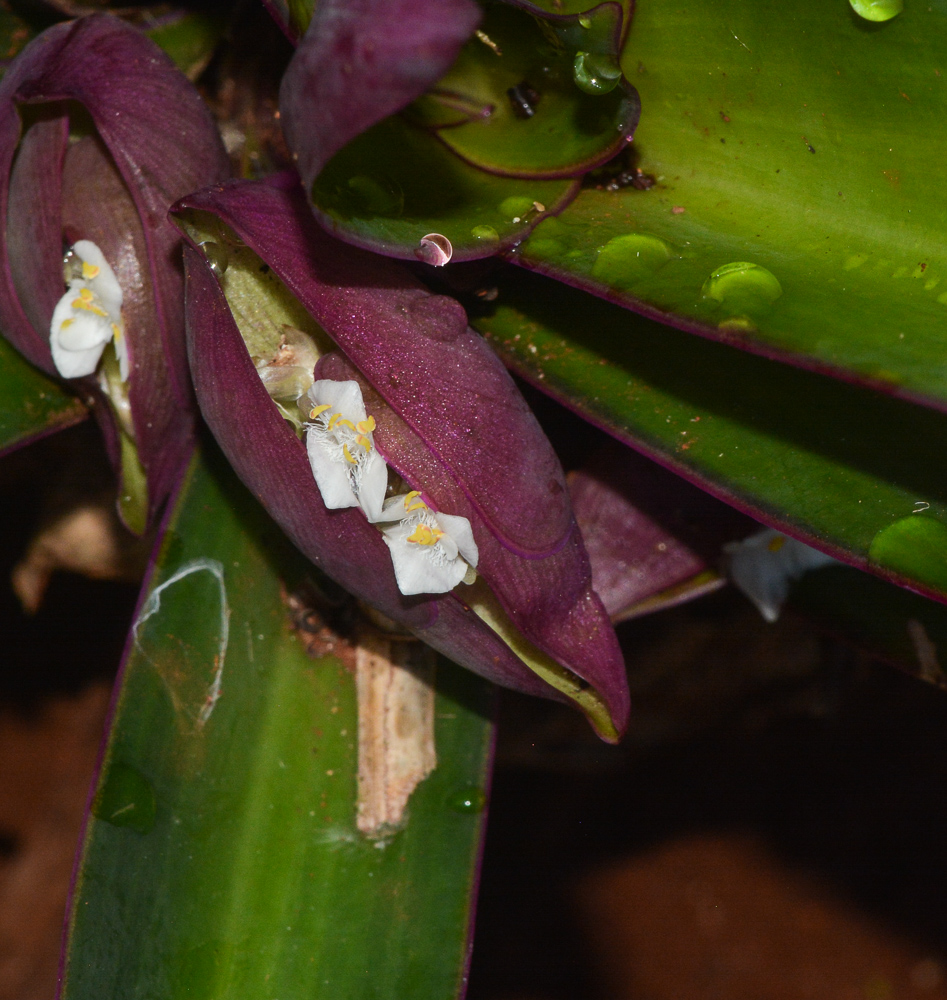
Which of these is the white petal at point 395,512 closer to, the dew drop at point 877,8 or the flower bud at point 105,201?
the flower bud at point 105,201

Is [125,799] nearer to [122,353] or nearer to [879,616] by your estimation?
[122,353]

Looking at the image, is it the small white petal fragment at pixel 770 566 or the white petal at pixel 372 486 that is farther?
the small white petal fragment at pixel 770 566

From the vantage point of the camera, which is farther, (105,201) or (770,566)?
(770,566)

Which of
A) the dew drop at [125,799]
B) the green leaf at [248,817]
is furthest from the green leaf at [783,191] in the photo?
the dew drop at [125,799]

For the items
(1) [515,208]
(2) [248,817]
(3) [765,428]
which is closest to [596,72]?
(1) [515,208]

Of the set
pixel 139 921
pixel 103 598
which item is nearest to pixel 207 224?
pixel 139 921

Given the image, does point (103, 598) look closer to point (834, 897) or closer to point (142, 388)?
point (142, 388)
